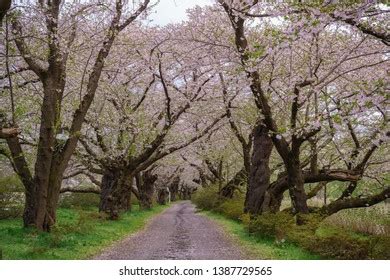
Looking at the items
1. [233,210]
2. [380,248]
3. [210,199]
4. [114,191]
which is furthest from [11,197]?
[210,199]

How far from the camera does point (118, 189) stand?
2269cm

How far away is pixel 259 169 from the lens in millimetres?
18031

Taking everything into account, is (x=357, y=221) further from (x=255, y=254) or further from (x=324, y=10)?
(x=324, y=10)

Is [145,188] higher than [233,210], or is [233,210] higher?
[145,188]

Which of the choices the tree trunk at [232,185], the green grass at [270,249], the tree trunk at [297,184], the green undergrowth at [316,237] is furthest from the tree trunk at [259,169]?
the tree trunk at [232,185]

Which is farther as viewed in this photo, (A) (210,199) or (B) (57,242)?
(A) (210,199)

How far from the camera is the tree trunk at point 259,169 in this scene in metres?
17.8

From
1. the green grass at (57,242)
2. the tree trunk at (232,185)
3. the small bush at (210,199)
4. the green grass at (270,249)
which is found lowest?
the green grass at (270,249)

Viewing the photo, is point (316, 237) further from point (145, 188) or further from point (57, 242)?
point (145, 188)

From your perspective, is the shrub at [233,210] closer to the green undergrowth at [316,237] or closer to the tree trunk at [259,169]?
the green undergrowth at [316,237]

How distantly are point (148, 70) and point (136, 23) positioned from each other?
2547 millimetres

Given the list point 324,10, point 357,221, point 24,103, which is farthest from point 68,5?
point 357,221
